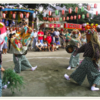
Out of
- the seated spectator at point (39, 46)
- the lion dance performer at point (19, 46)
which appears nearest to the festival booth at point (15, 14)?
the seated spectator at point (39, 46)

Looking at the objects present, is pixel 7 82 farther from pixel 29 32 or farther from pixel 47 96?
pixel 29 32

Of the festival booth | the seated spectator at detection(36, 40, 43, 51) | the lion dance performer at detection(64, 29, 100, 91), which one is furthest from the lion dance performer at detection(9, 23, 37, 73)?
the festival booth

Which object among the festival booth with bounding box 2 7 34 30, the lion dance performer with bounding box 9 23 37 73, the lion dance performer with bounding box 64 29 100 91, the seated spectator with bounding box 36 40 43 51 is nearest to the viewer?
the lion dance performer with bounding box 64 29 100 91

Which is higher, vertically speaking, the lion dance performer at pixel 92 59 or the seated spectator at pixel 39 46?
the lion dance performer at pixel 92 59

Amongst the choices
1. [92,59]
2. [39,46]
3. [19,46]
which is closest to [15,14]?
[39,46]

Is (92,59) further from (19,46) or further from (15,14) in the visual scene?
(15,14)

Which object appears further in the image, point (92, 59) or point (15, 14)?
point (15, 14)

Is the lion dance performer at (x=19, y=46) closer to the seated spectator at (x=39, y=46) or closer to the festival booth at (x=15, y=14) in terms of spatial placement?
the seated spectator at (x=39, y=46)

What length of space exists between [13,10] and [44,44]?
428cm

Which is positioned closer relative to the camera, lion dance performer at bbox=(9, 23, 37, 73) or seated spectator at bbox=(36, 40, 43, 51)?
lion dance performer at bbox=(9, 23, 37, 73)

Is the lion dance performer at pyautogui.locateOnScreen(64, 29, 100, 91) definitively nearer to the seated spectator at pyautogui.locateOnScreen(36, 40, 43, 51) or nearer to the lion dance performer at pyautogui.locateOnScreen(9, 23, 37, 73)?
the lion dance performer at pyautogui.locateOnScreen(9, 23, 37, 73)

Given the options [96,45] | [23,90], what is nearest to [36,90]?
[23,90]

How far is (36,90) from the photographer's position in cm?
286

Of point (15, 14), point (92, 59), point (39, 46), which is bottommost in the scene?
point (39, 46)
